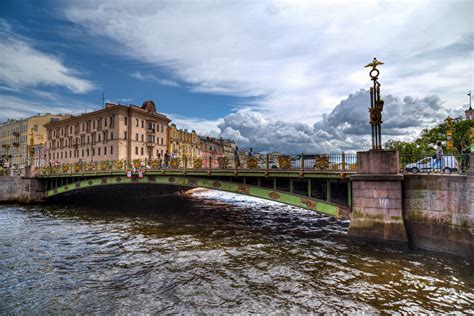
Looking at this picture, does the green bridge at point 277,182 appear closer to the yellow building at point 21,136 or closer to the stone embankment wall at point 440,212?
the stone embankment wall at point 440,212

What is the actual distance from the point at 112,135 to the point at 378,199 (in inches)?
2256

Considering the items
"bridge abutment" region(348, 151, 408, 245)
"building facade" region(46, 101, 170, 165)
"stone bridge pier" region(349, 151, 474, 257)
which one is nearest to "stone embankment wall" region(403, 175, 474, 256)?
"stone bridge pier" region(349, 151, 474, 257)

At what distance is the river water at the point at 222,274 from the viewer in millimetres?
7883

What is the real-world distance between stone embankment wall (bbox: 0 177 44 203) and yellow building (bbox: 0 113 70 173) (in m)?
45.1

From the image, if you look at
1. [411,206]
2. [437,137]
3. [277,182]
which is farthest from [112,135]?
[437,137]

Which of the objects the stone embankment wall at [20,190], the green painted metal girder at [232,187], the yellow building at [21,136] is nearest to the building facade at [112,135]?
the yellow building at [21,136]

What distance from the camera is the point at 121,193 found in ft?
128

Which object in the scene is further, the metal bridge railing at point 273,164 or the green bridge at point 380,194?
the metal bridge railing at point 273,164

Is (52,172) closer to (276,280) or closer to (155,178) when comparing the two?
(155,178)

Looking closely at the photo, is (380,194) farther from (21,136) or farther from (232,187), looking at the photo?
(21,136)

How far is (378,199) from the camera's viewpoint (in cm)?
1289

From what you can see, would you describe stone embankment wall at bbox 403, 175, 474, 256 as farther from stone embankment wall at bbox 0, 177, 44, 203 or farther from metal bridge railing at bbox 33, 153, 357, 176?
stone embankment wall at bbox 0, 177, 44, 203

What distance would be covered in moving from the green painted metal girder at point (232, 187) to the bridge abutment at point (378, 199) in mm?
1263

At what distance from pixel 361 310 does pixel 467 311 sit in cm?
290
